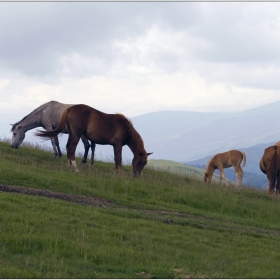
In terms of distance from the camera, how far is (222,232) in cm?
1160

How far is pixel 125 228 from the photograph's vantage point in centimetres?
1020

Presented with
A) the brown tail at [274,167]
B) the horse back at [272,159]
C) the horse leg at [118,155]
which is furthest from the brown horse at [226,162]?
the horse leg at [118,155]

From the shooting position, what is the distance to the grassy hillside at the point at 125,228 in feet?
25.3

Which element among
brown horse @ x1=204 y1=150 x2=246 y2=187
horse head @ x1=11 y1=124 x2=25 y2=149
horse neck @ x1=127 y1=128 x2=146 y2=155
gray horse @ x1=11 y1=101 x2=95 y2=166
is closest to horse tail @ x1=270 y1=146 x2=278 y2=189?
brown horse @ x1=204 y1=150 x2=246 y2=187

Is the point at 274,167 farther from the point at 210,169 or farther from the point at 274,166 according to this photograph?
the point at 210,169

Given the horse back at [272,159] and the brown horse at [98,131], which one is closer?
the brown horse at [98,131]

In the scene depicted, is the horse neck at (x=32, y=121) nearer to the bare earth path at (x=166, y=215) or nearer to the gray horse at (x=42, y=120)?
the gray horse at (x=42, y=120)

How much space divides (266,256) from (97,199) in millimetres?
5255

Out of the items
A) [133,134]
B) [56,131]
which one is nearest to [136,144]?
[133,134]

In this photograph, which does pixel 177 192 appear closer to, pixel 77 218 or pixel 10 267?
pixel 77 218

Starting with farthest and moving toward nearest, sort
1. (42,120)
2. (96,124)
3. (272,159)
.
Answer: (42,120)
(272,159)
(96,124)

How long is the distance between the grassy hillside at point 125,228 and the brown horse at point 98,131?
4.31 ft

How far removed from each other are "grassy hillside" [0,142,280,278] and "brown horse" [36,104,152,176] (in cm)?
131

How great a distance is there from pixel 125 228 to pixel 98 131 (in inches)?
322
